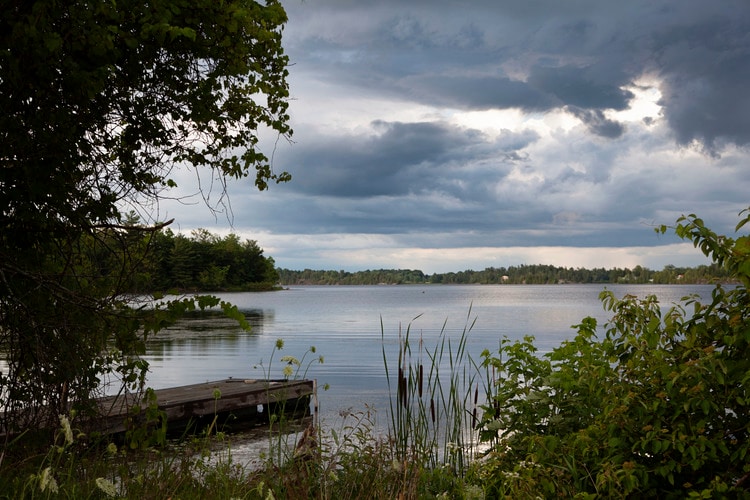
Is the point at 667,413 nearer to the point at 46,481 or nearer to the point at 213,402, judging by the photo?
the point at 46,481

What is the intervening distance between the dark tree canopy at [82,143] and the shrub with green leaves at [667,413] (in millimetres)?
3382

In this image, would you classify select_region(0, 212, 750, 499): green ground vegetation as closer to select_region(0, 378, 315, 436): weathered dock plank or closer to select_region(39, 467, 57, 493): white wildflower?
select_region(39, 467, 57, 493): white wildflower

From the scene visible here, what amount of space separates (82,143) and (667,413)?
5026 millimetres

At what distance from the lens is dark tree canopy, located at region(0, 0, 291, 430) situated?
16.0 feet

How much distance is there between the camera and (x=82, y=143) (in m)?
5.68

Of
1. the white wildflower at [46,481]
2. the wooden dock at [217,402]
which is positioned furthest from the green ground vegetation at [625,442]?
the wooden dock at [217,402]

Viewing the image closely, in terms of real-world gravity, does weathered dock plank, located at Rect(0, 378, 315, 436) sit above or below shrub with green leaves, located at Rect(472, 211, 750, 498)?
below

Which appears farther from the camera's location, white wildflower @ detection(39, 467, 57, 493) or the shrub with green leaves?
the shrub with green leaves

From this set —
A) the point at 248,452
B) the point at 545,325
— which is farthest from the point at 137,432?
the point at 545,325

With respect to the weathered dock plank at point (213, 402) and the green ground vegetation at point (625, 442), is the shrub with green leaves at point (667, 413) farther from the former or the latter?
the weathered dock plank at point (213, 402)

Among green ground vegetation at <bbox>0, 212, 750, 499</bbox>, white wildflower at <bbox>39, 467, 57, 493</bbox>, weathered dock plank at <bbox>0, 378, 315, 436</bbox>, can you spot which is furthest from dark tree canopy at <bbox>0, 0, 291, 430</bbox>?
weathered dock plank at <bbox>0, 378, 315, 436</bbox>

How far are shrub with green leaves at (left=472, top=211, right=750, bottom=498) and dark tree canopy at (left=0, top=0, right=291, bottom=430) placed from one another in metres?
3.38

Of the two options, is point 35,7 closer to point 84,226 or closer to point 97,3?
point 97,3

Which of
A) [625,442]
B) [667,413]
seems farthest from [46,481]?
[667,413]
